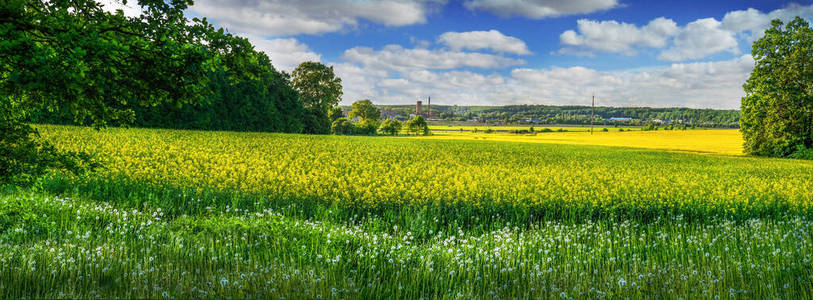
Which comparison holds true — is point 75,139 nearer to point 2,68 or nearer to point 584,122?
point 2,68

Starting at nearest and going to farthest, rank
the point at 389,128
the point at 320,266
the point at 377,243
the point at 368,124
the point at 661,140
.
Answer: the point at 320,266 → the point at 377,243 → the point at 661,140 → the point at 368,124 → the point at 389,128

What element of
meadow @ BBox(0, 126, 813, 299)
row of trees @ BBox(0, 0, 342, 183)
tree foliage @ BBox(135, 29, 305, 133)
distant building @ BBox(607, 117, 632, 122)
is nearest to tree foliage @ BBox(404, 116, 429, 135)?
tree foliage @ BBox(135, 29, 305, 133)

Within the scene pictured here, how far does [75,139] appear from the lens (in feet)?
77.1

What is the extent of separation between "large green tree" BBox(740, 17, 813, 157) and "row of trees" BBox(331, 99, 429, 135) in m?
67.5

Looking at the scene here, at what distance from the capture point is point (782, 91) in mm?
40375

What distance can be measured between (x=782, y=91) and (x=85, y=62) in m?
54.6

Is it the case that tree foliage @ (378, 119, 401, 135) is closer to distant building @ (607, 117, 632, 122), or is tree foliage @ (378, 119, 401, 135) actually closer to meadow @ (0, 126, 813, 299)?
distant building @ (607, 117, 632, 122)

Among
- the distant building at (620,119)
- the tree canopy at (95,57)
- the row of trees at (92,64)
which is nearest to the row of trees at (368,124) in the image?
the distant building at (620,119)

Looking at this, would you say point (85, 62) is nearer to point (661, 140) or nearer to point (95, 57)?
point (95, 57)

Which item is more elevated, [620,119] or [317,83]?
[317,83]

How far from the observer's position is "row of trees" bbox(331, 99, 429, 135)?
9062 cm

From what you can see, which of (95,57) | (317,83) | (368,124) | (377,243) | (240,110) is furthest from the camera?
(368,124)

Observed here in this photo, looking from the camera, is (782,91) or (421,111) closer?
(782,91)

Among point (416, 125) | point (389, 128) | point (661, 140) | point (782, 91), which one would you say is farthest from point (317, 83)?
point (782, 91)
